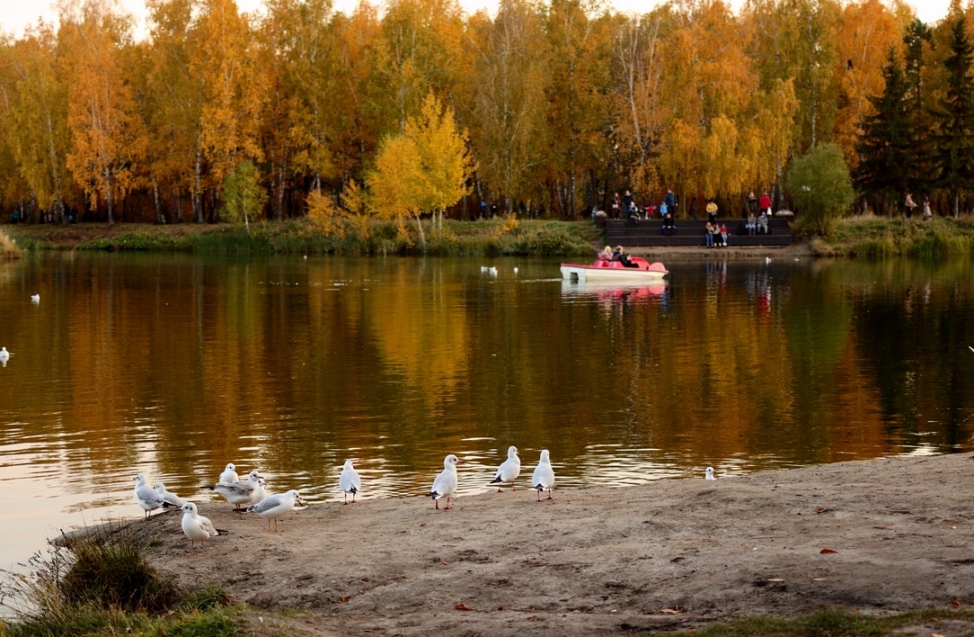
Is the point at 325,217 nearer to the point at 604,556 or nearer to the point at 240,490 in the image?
the point at 240,490

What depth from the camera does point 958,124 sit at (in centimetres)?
7719

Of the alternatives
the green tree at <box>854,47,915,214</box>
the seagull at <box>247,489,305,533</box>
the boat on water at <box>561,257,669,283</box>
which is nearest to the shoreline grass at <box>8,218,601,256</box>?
the green tree at <box>854,47,915,214</box>

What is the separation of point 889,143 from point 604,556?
7008cm

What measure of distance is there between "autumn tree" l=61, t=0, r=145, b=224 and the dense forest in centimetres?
17

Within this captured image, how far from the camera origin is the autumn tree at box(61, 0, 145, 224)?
87.1 meters

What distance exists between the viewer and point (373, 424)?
75.1 feet

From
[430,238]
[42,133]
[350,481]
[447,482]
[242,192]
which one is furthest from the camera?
[42,133]

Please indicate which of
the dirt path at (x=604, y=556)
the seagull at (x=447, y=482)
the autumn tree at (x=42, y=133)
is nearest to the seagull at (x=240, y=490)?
the dirt path at (x=604, y=556)


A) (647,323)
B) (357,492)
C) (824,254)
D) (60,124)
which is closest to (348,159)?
(60,124)

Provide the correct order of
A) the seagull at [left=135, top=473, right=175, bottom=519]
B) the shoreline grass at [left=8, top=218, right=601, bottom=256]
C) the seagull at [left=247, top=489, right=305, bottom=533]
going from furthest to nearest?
the shoreline grass at [left=8, top=218, right=601, bottom=256] → the seagull at [left=135, top=473, right=175, bottom=519] → the seagull at [left=247, top=489, right=305, bottom=533]

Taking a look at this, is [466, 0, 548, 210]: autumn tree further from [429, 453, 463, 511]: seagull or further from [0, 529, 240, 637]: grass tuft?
[0, 529, 240, 637]: grass tuft

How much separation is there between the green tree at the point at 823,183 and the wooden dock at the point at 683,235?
7.93 ft

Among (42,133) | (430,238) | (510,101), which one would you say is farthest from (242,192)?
(510,101)

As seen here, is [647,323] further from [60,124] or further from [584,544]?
[60,124]
